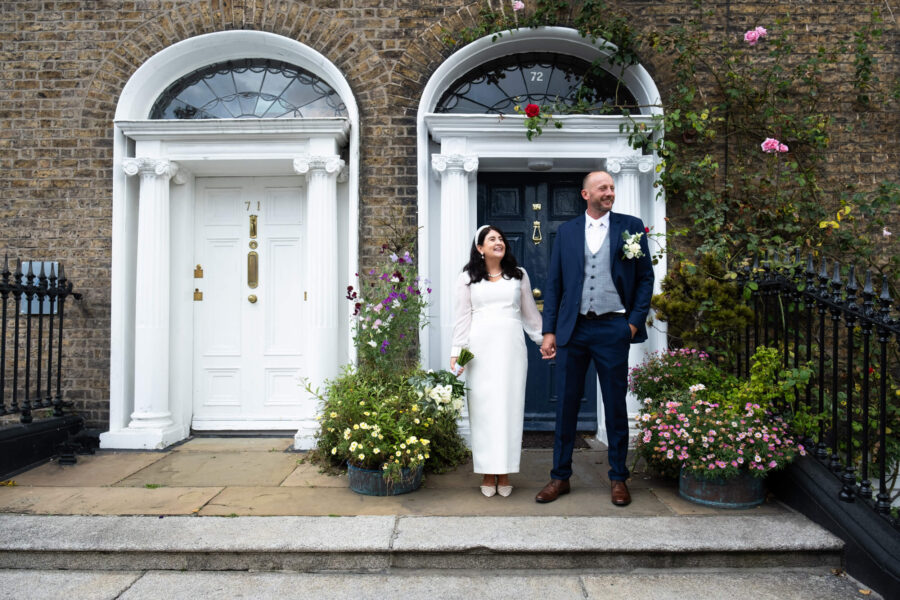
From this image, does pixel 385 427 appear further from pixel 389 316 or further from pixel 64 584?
pixel 64 584

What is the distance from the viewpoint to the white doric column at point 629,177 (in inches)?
203

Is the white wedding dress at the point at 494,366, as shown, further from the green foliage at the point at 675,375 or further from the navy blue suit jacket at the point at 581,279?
the green foliage at the point at 675,375

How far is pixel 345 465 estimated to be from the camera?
14.6ft

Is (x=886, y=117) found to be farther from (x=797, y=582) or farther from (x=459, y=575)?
(x=459, y=575)

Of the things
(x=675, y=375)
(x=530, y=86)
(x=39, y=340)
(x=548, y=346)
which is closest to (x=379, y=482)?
(x=548, y=346)

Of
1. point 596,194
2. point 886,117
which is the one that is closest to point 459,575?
point 596,194

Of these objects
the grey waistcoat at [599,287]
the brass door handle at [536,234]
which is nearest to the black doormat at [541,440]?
the brass door handle at [536,234]

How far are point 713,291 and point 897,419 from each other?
6.02ft

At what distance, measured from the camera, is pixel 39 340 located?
197 inches

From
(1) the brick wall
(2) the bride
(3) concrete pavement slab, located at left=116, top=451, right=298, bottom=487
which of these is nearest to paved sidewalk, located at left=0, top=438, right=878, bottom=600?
(2) the bride

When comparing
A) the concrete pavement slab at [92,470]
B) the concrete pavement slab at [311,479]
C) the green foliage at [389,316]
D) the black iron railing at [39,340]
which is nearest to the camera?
the concrete pavement slab at [311,479]

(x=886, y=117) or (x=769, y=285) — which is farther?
(x=886, y=117)

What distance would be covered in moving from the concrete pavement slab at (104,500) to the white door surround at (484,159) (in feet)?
6.97

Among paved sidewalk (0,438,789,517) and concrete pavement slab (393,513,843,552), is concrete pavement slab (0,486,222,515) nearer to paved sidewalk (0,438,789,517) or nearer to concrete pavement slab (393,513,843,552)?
paved sidewalk (0,438,789,517)
